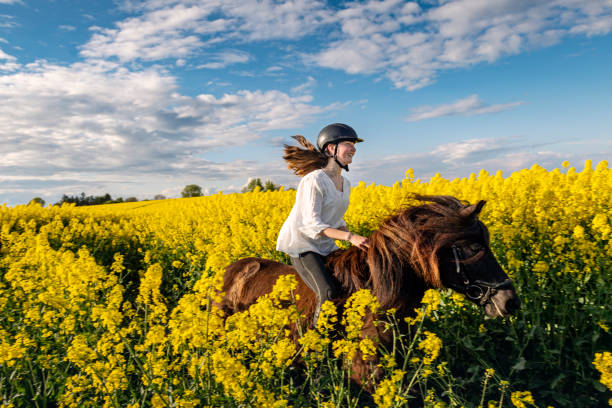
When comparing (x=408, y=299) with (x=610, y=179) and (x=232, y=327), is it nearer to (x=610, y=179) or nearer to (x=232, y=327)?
(x=232, y=327)

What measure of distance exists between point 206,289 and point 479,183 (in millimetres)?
6099

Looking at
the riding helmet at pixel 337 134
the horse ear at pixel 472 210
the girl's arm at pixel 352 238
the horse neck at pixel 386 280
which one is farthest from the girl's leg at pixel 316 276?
the horse ear at pixel 472 210

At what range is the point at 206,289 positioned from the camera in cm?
273

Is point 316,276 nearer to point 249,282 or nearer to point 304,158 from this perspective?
point 249,282

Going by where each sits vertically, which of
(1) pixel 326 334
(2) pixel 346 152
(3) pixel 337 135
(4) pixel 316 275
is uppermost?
(3) pixel 337 135

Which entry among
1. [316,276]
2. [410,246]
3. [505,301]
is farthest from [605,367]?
[316,276]

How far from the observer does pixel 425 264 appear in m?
2.71

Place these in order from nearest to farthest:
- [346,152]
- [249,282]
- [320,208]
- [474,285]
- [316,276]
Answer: [474,285]
[316,276]
[320,208]
[346,152]
[249,282]

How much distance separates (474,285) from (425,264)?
1.22ft

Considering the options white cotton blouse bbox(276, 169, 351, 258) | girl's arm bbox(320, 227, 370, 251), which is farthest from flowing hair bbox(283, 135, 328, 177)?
girl's arm bbox(320, 227, 370, 251)

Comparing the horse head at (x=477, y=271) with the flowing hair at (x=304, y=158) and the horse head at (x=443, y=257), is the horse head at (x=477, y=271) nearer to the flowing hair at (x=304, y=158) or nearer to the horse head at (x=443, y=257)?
the horse head at (x=443, y=257)

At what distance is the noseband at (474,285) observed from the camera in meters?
2.65

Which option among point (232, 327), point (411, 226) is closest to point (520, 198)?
point (411, 226)

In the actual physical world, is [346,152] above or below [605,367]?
above
